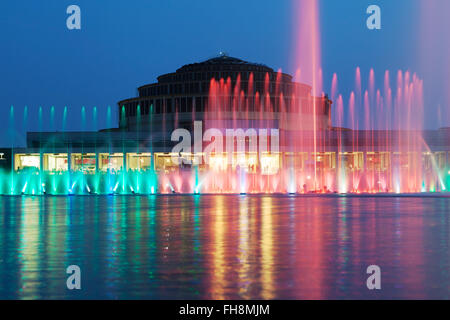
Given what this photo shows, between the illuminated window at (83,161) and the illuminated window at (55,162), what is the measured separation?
3.57 ft

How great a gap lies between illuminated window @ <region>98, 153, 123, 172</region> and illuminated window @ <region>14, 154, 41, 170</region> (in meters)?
6.59

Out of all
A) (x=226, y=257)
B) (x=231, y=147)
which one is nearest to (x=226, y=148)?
(x=231, y=147)

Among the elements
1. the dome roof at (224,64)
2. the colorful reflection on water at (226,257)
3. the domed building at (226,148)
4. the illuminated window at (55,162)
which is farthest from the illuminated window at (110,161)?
the colorful reflection on water at (226,257)

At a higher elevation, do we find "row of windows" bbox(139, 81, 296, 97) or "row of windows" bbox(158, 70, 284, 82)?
"row of windows" bbox(158, 70, 284, 82)

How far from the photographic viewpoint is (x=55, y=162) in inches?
2702

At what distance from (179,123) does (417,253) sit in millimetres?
61031

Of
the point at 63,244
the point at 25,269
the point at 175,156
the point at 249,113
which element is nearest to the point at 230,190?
the point at 175,156

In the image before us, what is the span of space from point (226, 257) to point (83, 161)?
5854 cm

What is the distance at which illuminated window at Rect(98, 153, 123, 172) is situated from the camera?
6700 centimetres

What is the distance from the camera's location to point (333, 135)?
66.4 meters

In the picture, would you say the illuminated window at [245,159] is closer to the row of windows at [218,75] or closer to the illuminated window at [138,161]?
the illuminated window at [138,161]

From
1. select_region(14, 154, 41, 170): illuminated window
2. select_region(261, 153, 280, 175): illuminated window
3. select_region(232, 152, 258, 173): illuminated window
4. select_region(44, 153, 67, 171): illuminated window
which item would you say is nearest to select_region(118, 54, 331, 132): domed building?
select_region(261, 153, 280, 175): illuminated window

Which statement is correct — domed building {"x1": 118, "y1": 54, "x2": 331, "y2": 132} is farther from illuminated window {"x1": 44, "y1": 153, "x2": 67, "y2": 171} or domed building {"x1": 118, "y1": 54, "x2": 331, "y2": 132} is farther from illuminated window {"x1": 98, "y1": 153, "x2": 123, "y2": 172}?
illuminated window {"x1": 44, "y1": 153, "x2": 67, "y2": 171}

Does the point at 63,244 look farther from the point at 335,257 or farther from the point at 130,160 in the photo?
the point at 130,160
